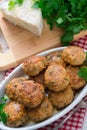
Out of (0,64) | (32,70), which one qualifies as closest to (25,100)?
(32,70)

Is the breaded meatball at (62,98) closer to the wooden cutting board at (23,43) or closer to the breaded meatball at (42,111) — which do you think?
the breaded meatball at (42,111)

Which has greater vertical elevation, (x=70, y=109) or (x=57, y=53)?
(x=57, y=53)

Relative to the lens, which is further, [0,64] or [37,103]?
[0,64]

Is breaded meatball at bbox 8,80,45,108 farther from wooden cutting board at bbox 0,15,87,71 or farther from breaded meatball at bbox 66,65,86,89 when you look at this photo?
wooden cutting board at bbox 0,15,87,71

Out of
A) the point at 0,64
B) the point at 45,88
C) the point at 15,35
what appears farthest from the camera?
the point at 15,35

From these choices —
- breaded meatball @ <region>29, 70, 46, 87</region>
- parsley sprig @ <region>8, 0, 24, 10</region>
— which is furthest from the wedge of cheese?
breaded meatball @ <region>29, 70, 46, 87</region>

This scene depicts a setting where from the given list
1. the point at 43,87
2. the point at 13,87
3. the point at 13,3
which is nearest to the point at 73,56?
the point at 43,87

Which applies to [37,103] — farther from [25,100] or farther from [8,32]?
[8,32]
